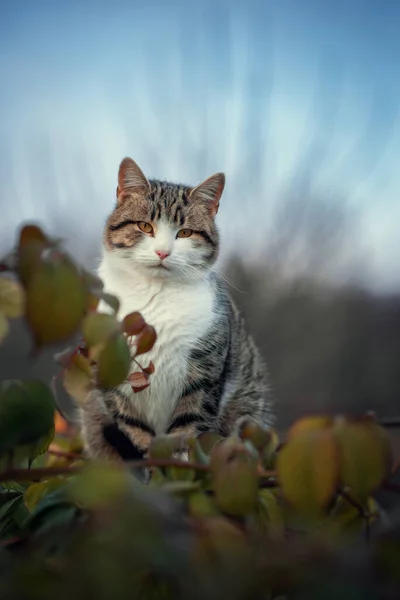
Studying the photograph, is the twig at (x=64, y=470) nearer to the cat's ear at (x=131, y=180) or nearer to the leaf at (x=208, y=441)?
the leaf at (x=208, y=441)

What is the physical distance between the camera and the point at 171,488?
56 centimetres

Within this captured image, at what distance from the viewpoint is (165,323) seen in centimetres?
208

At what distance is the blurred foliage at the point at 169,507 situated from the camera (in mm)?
366

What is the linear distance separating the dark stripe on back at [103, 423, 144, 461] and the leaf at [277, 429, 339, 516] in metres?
1.52

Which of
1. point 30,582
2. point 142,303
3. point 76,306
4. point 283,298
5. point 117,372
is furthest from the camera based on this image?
point 283,298

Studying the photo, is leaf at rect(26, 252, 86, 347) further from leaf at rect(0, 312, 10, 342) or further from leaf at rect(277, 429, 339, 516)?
leaf at rect(277, 429, 339, 516)

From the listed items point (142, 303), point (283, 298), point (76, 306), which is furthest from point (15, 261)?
point (283, 298)

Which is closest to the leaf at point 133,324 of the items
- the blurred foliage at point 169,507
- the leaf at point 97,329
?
the blurred foliage at point 169,507

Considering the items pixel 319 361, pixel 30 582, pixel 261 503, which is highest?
pixel 30 582

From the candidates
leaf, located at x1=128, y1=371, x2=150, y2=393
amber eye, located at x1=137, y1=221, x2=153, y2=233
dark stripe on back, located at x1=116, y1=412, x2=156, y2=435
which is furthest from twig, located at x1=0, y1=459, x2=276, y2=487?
amber eye, located at x1=137, y1=221, x2=153, y2=233

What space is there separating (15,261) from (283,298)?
611cm

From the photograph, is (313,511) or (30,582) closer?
(30,582)

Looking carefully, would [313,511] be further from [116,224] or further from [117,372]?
[116,224]

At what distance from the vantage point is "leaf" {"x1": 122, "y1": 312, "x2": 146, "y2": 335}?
69 cm
